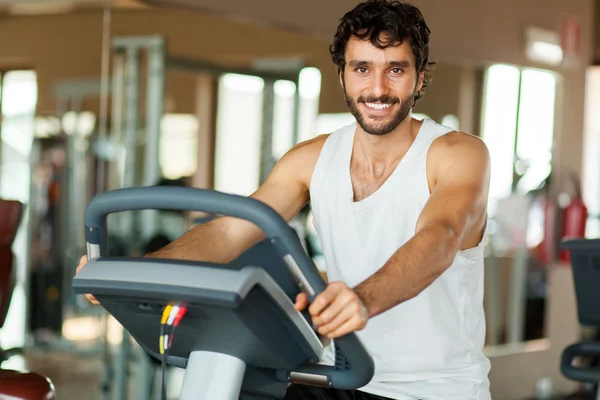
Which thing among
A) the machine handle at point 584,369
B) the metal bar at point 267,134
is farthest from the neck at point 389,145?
the metal bar at point 267,134

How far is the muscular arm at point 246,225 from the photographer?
1.76m

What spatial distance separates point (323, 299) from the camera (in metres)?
1.21

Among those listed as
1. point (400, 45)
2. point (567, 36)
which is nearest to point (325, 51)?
point (567, 36)

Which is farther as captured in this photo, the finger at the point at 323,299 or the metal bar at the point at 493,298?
the metal bar at the point at 493,298

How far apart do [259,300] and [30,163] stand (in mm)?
2610

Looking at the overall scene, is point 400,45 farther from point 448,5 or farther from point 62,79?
point 448,5

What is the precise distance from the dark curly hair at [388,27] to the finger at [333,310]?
2.30 ft

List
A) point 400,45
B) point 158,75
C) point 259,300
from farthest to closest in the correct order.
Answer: point 158,75, point 400,45, point 259,300

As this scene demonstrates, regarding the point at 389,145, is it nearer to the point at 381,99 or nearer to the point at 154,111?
the point at 381,99

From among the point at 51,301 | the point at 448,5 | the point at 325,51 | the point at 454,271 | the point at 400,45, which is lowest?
the point at 51,301

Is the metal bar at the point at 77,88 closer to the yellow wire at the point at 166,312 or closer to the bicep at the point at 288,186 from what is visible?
the bicep at the point at 288,186

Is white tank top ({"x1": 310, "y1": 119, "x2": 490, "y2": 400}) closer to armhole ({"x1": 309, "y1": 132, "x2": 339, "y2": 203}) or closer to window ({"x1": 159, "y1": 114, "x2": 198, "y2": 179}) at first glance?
armhole ({"x1": 309, "y1": 132, "x2": 339, "y2": 203})

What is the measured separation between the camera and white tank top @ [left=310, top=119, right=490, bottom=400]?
1798mm

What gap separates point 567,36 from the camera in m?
6.01
